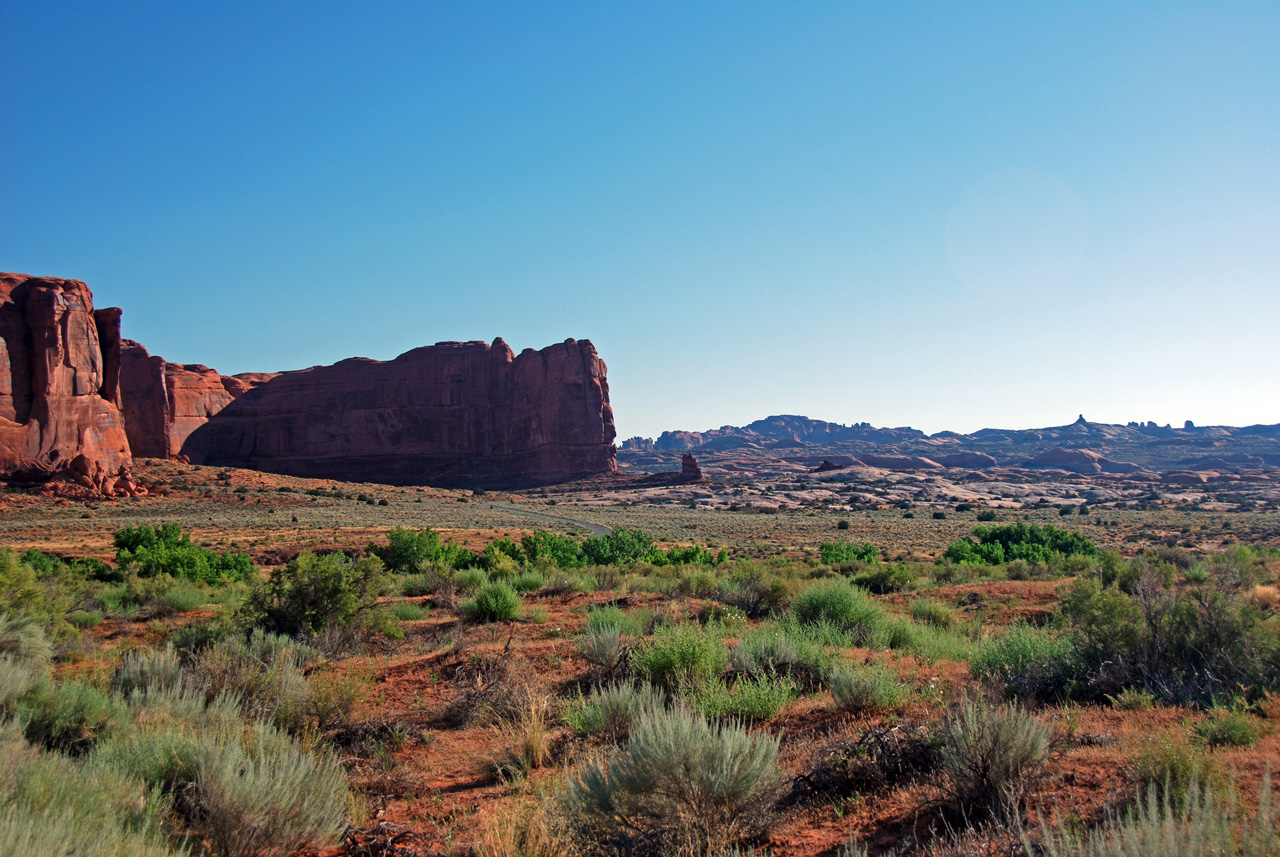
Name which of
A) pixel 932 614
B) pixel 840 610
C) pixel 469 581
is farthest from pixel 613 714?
pixel 469 581

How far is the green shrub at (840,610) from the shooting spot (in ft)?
30.6

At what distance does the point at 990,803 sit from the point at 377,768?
4373 millimetres

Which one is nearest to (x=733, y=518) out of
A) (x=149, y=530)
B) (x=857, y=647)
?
(x=149, y=530)

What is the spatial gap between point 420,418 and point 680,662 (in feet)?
341

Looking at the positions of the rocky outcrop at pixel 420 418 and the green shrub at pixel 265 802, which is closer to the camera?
the green shrub at pixel 265 802

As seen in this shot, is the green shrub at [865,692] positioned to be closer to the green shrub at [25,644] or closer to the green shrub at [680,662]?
the green shrub at [680,662]

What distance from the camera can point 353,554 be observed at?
2375 cm

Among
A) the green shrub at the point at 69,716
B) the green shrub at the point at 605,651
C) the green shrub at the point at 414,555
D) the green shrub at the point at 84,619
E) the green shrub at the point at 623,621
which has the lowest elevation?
the green shrub at the point at 414,555

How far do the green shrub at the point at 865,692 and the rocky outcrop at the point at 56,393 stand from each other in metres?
54.1

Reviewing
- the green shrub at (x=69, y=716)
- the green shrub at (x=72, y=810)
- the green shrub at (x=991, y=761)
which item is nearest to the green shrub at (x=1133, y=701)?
the green shrub at (x=991, y=761)

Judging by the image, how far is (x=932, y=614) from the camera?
11.2 meters

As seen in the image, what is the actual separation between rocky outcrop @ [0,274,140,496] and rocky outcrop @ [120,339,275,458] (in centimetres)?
2531

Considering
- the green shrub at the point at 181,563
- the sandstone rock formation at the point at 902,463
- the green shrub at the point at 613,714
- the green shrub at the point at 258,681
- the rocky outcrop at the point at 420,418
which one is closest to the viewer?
the green shrub at the point at 613,714

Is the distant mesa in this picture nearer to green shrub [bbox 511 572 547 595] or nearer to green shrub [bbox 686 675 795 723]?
green shrub [bbox 511 572 547 595]
